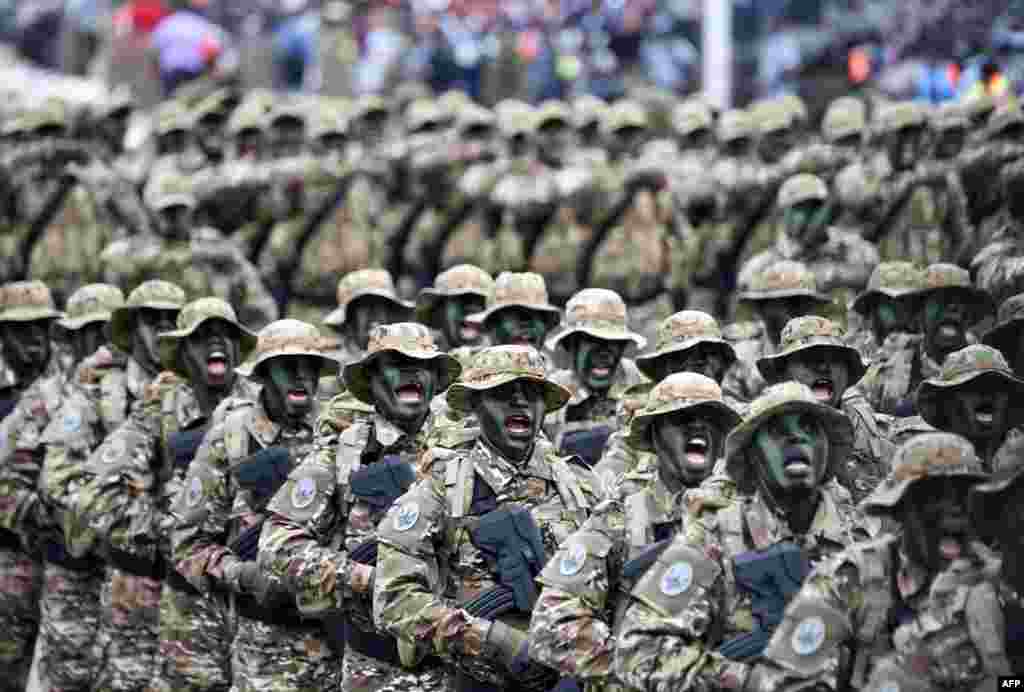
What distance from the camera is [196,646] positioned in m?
12.4

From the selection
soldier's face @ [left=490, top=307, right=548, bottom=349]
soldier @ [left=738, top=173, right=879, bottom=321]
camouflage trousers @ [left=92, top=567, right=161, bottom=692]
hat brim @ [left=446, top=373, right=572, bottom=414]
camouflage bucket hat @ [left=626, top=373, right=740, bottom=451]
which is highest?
camouflage bucket hat @ [left=626, top=373, right=740, bottom=451]

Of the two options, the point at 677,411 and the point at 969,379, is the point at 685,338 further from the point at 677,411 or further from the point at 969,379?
the point at 677,411

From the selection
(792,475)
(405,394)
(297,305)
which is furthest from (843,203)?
(792,475)

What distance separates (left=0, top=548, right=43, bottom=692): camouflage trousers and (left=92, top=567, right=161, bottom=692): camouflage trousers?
3.97ft

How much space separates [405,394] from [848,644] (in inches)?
137

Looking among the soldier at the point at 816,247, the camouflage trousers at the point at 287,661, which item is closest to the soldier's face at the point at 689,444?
the camouflage trousers at the point at 287,661

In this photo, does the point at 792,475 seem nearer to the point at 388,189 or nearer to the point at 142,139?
the point at 388,189

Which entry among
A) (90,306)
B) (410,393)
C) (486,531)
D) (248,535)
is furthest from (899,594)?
(90,306)

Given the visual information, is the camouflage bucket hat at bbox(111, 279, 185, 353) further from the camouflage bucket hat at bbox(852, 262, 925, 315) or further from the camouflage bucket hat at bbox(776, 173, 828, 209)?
the camouflage bucket hat at bbox(776, 173, 828, 209)

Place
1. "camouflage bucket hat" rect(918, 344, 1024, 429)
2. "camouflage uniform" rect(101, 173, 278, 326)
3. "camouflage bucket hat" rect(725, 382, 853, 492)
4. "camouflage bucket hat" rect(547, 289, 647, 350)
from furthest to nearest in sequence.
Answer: "camouflage uniform" rect(101, 173, 278, 326)
"camouflage bucket hat" rect(547, 289, 647, 350)
"camouflage bucket hat" rect(918, 344, 1024, 429)
"camouflage bucket hat" rect(725, 382, 853, 492)

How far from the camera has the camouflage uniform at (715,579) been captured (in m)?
8.48

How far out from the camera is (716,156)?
21.0 metres

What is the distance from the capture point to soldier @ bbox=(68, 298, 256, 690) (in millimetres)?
12594

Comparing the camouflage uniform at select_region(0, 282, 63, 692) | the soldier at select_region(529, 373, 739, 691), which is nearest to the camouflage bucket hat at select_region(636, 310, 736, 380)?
the soldier at select_region(529, 373, 739, 691)
